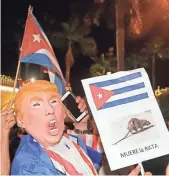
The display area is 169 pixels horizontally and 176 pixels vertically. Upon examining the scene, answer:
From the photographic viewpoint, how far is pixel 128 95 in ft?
7.16

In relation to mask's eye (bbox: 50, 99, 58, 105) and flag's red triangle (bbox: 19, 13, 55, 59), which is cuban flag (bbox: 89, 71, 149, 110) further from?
flag's red triangle (bbox: 19, 13, 55, 59)

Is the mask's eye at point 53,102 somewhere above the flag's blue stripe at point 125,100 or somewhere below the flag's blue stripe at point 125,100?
above

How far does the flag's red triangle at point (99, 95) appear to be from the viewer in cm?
212

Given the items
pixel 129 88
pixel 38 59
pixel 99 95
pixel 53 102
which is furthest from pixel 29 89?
pixel 129 88

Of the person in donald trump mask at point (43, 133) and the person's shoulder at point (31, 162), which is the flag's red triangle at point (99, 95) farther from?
the person's shoulder at point (31, 162)

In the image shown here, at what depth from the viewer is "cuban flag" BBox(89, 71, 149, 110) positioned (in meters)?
2.13

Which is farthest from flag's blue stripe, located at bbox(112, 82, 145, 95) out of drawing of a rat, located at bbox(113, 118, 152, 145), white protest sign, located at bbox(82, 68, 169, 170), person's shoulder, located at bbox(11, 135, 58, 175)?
person's shoulder, located at bbox(11, 135, 58, 175)

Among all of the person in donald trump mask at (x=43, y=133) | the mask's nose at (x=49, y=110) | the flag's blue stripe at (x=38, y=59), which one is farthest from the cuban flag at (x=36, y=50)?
the mask's nose at (x=49, y=110)

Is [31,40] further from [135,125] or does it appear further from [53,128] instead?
[135,125]

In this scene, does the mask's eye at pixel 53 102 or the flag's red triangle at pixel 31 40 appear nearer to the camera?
the mask's eye at pixel 53 102

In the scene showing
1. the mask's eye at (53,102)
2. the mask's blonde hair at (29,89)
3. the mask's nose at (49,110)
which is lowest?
the mask's nose at (49,110)

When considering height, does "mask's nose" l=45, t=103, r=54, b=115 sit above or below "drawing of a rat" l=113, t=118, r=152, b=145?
above

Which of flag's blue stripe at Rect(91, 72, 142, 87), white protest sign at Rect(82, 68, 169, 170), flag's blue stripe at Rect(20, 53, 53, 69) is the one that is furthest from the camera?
flag's blue stripe at Rect(20, 53, 53, 69)

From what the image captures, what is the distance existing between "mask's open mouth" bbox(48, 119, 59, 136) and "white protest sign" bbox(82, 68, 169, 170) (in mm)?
295
